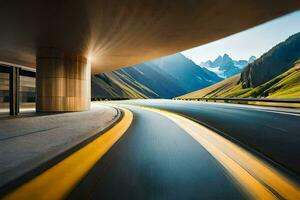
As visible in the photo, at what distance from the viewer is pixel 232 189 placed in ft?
11.7

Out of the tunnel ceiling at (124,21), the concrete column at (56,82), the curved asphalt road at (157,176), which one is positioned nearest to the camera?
the curved asphalt road at (157,176)

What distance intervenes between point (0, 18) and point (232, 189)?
11.9m

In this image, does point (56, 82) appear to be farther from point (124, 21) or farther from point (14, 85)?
point (124, 21)

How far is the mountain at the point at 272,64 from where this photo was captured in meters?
155

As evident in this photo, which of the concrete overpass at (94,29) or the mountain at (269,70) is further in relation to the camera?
the mountain at (269,70)

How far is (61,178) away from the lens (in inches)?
160

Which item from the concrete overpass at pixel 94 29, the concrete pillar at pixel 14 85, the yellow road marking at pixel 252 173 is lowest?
the yellow road marking at pixel 252 173

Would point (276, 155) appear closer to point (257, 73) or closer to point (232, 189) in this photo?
point (232, 189)

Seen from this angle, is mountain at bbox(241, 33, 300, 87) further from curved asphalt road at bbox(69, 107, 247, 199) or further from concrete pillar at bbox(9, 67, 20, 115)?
curved asphalt road at bbox(69, 107, 247, 199)

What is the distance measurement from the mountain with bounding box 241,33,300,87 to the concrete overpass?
14556 cm

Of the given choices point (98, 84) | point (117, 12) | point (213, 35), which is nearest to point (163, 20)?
point (117, 12)

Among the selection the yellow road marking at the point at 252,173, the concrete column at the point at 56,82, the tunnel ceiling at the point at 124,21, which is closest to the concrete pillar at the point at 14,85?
the tunnel ceiling at the point at 124,21

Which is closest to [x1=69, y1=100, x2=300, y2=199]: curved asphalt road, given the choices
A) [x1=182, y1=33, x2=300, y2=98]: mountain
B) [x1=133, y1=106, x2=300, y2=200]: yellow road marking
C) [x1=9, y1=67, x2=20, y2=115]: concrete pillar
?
[x1=133, y1=106, x2=300, y2=200]: yellow road marking

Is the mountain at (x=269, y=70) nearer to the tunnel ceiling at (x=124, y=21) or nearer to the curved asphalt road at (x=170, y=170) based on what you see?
the tunnel ceiling at (x=124, y=21)
